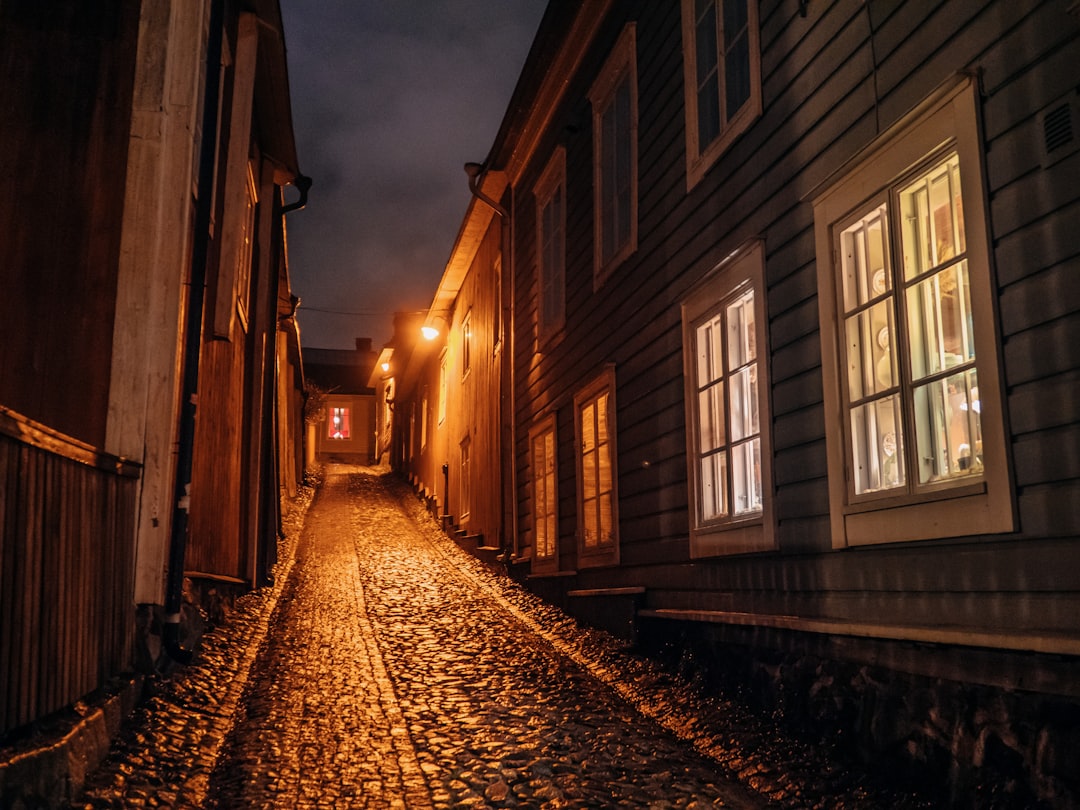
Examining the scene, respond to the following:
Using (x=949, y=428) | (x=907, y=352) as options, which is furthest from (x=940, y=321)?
(x=949, y=428)

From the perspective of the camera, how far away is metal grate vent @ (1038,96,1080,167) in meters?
3.54

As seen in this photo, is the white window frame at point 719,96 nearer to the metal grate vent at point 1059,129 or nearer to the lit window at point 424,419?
the metal grate vent at point 1059,129

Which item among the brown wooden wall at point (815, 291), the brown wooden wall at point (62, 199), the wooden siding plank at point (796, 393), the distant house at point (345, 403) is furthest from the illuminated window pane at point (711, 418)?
the distant house at point (345, 403)

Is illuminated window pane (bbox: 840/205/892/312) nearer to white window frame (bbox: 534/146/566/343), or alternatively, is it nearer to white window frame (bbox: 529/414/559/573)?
white window frame (bbox: 534/146/566/343)

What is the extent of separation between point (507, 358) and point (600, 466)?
179 inches

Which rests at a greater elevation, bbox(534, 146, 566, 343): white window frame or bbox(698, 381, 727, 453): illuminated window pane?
bbox(534, 146, 566, 343): white window frame

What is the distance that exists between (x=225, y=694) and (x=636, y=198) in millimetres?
4962

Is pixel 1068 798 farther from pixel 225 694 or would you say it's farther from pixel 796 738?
pixel 225 694

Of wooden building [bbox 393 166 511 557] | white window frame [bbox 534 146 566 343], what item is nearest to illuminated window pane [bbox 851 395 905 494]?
white window frame [bbox 534 146 566 343]

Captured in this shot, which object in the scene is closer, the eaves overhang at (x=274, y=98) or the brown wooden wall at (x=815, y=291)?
the brown wooden wall at (x=815, y=291)

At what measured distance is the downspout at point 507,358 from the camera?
13.0 metres

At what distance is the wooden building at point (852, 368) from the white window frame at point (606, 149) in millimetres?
48

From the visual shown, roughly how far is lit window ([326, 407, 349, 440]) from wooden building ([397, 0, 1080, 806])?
3605 cm

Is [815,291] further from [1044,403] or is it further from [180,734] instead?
[180,734]
